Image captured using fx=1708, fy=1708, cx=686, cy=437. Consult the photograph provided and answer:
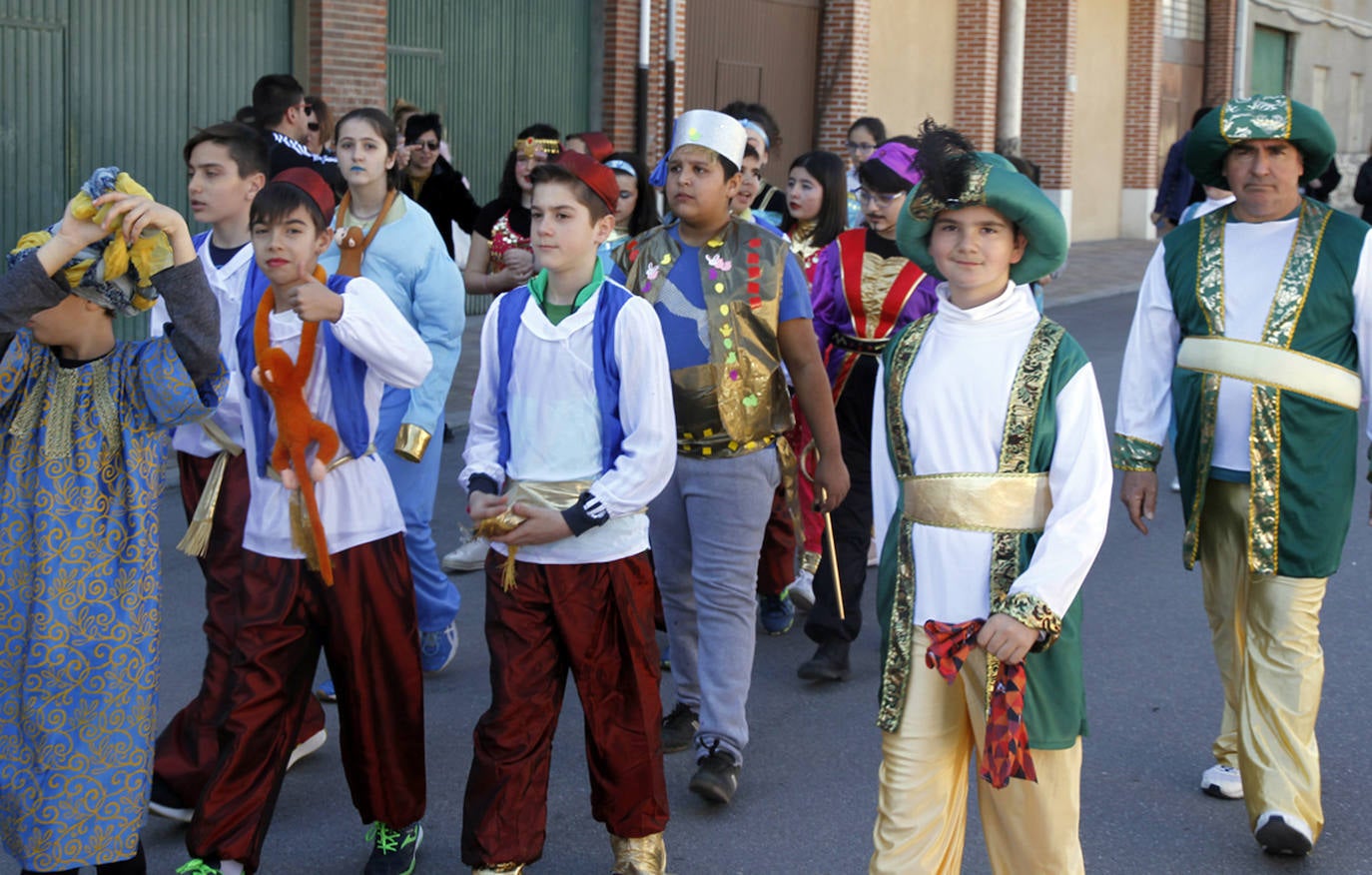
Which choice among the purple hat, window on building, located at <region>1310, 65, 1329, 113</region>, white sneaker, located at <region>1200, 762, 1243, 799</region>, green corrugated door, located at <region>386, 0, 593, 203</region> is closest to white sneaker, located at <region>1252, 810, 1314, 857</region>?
white sneaker, located at <region>1200, 762, 1243, 799</region>

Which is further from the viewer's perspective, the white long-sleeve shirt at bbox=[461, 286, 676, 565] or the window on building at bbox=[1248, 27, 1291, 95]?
the window on building at bbox=[1248, 27, 1291, 95]

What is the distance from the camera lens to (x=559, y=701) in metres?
4.28

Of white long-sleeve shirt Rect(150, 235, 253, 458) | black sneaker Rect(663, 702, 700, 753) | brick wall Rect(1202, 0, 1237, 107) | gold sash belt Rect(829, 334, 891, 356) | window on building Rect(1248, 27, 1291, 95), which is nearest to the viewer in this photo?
white long-sleeve shirt Rect(150, 235, 253, 458)

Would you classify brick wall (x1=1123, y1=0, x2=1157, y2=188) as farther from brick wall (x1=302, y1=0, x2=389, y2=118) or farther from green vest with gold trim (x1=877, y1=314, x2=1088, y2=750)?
green vest with gold trim (x1=877, y1=314, x2=1088, y2=750)

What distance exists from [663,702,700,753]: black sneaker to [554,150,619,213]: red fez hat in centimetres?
183

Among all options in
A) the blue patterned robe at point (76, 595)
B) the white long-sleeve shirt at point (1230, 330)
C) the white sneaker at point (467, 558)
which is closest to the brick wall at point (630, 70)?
the white sneaker at point (467, 558)

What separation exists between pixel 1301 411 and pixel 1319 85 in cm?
3648

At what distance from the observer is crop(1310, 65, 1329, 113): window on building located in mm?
37531

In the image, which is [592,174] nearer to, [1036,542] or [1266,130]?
[1036,542]

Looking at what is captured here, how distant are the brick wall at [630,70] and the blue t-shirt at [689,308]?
459 inches

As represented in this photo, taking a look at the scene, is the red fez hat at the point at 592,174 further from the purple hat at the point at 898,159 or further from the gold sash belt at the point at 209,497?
the purple hat at the point at 898,159

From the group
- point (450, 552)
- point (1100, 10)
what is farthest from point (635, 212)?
point (1100, 10)

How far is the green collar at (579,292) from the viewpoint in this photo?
4156 mm

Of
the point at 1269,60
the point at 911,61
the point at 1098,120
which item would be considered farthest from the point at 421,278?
the point at 1269,60
